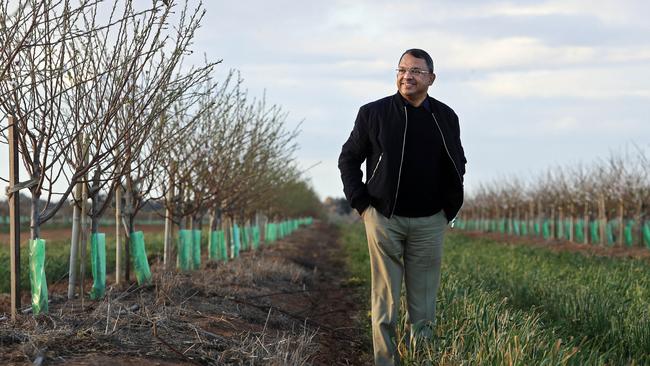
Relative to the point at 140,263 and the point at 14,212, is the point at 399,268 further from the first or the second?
the point at 140,263

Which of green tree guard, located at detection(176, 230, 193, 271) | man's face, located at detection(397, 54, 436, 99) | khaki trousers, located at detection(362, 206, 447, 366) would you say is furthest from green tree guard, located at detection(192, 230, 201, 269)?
man's face, located at detection(397, 54, 436, 99)

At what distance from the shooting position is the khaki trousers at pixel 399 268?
504 cm

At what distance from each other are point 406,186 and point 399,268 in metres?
0.52

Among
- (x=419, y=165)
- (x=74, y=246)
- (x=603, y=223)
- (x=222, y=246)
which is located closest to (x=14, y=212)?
(x=74, y=246)

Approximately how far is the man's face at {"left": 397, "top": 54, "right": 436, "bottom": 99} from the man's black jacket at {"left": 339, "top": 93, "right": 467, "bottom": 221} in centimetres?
9

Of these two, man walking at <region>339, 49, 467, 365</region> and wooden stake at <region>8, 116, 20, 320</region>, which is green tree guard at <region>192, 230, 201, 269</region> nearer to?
wooden stake at <region>8, 116, 20, 320</region>

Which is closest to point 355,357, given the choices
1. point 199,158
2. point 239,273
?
point 239,273

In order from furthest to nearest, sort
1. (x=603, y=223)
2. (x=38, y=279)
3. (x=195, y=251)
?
(x=603, y=223) → (x=195, y=251) → (x=38, y=279)

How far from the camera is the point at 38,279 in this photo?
6.38 metres

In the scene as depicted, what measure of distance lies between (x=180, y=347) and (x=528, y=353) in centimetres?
208

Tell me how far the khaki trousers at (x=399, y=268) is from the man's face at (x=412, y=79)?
0.74 m

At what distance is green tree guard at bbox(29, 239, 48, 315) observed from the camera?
633 cm

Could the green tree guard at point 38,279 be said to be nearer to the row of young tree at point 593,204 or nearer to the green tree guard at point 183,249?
the green tree guard at point 183,249

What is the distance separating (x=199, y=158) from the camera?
12.1 metres
